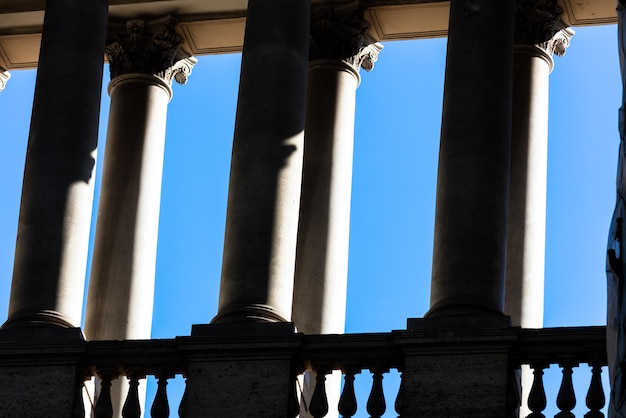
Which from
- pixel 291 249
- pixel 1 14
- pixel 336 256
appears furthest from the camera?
pixel 1 14

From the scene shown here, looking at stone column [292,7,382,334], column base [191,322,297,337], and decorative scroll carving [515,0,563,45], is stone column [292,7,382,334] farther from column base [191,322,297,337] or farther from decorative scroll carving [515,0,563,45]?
column base [191,322,297,337]

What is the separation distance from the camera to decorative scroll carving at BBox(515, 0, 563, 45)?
201 feet

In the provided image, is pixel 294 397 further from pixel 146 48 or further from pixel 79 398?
pixel 146 48

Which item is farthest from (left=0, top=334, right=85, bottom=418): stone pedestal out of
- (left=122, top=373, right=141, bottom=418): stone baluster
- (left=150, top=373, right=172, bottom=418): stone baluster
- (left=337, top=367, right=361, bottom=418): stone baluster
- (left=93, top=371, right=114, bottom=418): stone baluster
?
(left=337, top=367, right=361, bottom=418): stone baluster

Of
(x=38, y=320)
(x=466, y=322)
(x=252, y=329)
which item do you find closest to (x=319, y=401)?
(x=252, y=329)

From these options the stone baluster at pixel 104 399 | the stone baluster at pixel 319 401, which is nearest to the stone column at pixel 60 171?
the stone baluster at pixel 104 399

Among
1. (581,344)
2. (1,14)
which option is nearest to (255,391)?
(581,344)

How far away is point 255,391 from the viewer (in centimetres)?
5200

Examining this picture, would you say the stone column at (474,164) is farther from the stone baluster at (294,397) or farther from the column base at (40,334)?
the column base at (40,334)

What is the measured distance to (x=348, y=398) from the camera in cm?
5184

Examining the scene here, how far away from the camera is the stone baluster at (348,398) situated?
2035 inches

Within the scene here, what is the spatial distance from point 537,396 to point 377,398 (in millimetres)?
3444

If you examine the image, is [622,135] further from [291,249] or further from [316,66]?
[316,66]

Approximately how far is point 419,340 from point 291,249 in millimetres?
4094
